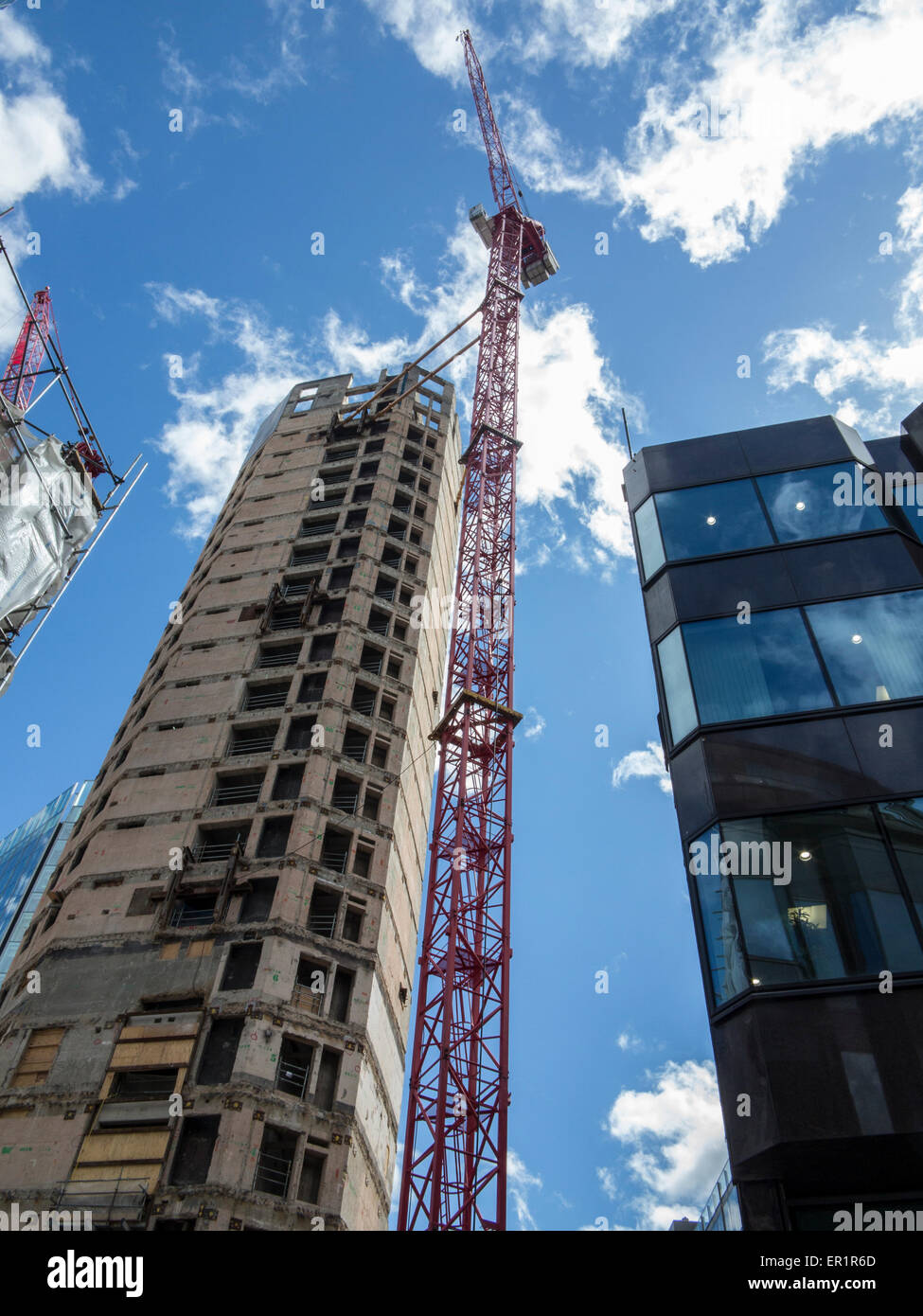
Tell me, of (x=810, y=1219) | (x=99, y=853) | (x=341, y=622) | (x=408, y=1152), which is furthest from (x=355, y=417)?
(x=810, y=1219)

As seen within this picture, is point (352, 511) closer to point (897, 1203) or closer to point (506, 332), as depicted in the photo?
point (506, 332)

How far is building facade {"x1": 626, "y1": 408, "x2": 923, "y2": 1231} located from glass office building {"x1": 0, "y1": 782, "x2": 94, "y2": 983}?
3241 inches

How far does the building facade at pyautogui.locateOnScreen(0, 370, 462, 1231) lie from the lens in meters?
29.5

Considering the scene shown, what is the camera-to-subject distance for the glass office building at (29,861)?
95.4 meters

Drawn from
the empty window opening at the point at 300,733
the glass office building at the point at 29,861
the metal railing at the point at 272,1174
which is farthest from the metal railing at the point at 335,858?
the glass office building at the point at 29,861

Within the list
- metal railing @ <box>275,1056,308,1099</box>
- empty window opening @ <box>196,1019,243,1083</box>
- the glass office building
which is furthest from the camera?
the glass office building

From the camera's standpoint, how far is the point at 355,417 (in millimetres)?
63750

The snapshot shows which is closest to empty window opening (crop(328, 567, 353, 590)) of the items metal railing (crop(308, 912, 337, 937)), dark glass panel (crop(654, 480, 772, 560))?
metal railing (crop(308, 912, 337, 937))

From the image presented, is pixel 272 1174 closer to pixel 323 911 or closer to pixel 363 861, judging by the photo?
pixel 323 911

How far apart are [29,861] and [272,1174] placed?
8562cm

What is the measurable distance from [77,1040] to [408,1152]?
11.5 meters

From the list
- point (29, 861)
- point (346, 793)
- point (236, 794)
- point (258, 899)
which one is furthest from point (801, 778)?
point (29, 861)

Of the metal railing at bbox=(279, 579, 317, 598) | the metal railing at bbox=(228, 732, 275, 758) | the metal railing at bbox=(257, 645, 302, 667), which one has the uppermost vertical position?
the metal railing at bbox=(279, 579, 317, 598)

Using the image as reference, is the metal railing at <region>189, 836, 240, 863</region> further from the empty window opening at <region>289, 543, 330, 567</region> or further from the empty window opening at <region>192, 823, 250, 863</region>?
the empty window opening at <region>289, 543, 330, 567</region>
